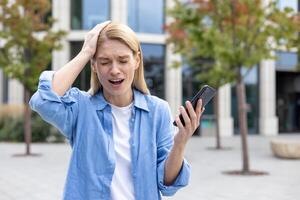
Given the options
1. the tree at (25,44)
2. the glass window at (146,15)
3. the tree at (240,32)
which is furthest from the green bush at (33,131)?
the tree at (240,32)

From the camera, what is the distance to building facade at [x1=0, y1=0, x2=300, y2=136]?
2392cm

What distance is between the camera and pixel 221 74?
1305 cm

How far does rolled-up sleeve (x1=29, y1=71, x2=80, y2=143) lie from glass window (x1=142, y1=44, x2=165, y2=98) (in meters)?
Result: 23.0

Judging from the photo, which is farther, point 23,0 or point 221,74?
point 23,0

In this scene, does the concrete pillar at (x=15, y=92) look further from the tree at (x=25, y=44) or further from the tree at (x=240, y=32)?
the tree at (x=240, y=32)

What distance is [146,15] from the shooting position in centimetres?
2495

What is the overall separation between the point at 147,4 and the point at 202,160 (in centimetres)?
1264

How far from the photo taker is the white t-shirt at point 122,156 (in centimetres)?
203

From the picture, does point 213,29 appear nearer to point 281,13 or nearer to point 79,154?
point 281,13

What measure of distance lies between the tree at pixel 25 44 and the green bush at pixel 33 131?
5.78 m

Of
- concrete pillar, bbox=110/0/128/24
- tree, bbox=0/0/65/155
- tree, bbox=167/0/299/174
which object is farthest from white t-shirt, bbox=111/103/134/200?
concrete pillar, bbox=110/0/128/24

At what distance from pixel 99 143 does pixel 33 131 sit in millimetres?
19849

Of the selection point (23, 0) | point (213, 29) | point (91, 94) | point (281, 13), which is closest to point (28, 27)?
point (23, 0)

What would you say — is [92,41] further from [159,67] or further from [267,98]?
[267,98]
